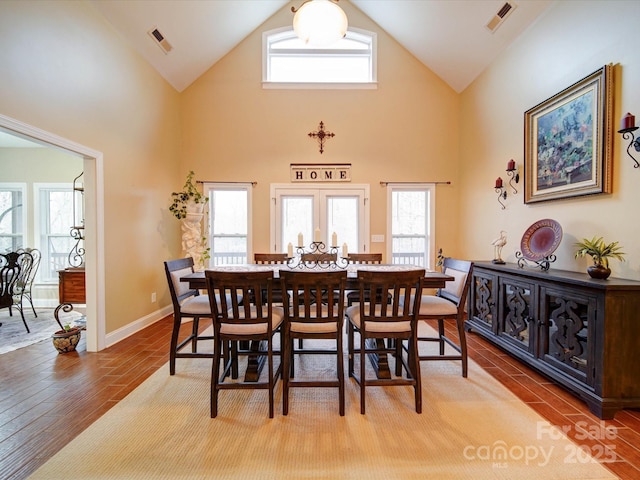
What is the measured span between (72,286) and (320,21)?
3.70 m

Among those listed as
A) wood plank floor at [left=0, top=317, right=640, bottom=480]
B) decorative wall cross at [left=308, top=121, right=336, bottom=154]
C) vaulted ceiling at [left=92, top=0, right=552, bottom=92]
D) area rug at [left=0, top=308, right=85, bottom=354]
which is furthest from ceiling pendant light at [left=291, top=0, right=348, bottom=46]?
area rug at [left=0, top=308, right=85, bottom=354]

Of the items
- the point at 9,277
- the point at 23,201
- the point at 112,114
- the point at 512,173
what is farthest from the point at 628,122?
the point at 23,201

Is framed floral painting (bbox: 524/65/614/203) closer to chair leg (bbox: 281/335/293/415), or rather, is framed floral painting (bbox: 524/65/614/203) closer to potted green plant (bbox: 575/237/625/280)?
potted green plant (bbox: 575/237/625/280)

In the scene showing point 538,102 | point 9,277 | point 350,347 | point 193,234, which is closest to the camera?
point 350,347

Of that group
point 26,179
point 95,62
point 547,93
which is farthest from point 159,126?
point 547,93

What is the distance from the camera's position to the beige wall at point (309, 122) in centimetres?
461

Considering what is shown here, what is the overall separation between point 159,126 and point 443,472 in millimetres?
4882

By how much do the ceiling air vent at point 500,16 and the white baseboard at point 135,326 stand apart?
569 centimetres

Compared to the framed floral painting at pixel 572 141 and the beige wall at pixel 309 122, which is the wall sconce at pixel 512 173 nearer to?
the framed floral painting at pixel 572 141

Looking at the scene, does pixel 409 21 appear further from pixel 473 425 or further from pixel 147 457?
pixel 147 457

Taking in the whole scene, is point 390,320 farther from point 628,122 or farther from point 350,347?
point 628,122

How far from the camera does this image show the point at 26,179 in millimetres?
4770

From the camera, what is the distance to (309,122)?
463 cm

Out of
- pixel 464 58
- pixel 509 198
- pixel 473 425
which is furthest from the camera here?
pixel 464 58
